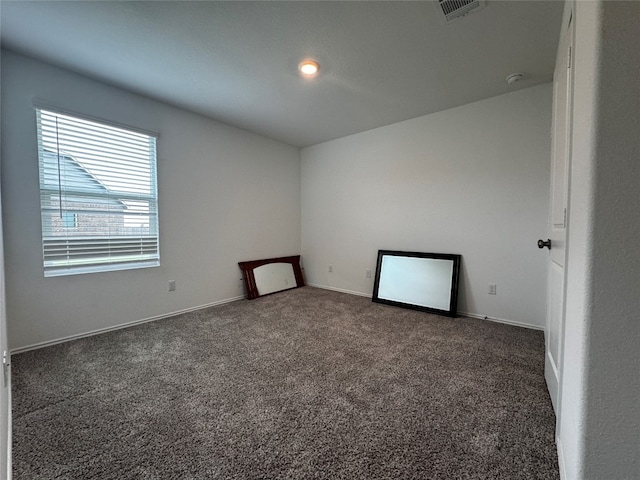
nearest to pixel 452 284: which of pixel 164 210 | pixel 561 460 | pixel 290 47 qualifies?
pixel 561 460

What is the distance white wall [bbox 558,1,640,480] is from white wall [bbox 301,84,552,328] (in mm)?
2300

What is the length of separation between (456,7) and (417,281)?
259 cm

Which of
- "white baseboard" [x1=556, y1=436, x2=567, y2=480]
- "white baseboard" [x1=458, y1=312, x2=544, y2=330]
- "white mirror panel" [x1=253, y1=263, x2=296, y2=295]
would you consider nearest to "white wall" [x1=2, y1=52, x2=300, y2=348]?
"white mirror panel" [x1=253, y1=263, x2=296, y2=295]

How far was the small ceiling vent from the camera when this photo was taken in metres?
1.62

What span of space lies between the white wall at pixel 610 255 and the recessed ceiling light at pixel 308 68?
1.84 m

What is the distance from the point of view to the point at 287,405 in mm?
1534

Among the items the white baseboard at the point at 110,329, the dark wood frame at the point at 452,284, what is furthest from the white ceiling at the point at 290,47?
the white baseboard at the point at 110,329

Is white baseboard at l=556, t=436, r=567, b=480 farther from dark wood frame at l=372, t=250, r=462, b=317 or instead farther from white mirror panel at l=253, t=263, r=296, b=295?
white mirror panel at l=253, t=263, r=296, b=295

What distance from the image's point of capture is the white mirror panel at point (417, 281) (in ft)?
10.3

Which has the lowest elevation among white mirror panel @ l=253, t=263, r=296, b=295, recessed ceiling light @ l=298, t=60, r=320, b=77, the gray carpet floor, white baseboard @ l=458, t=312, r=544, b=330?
the gray carpet floor

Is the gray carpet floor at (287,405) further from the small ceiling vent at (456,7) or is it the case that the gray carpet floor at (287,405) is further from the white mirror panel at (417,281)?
the small ceiling vent at (456,7)

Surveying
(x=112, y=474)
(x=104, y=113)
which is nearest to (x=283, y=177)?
(x=104, y=113)

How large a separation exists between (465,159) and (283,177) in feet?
8.54

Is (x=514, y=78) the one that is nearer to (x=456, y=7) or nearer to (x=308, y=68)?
(x=456, y=7)
